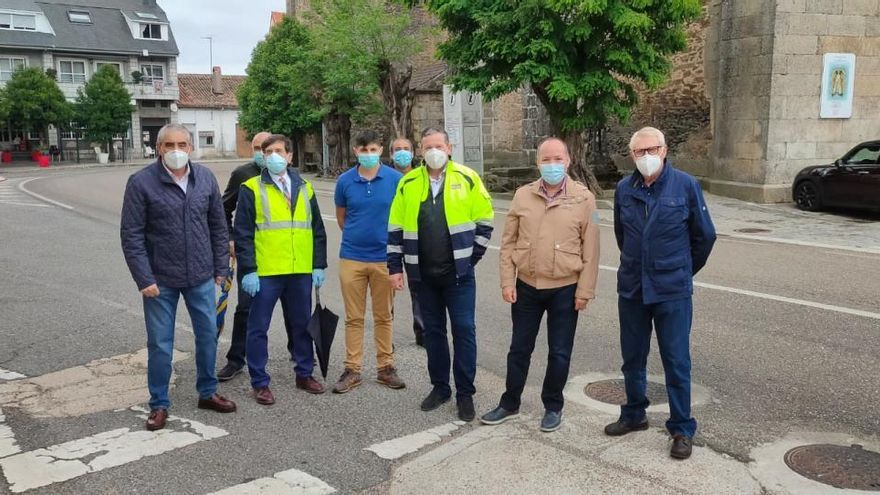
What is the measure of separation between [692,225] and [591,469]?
56.7 inches

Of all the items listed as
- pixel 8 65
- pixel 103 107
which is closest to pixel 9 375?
pixel 103 107

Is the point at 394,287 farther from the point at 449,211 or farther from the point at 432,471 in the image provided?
the point at 432,471

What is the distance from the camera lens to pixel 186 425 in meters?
4.95

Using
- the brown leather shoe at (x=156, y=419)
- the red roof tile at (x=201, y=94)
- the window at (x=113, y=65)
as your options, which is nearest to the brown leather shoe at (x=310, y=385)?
the brown leather shoe at (x=156, y=419)

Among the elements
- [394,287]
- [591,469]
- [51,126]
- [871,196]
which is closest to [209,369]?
[394,287]

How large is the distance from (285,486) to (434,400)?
4.56ft

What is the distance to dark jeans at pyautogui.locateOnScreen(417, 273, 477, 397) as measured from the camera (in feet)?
16.6

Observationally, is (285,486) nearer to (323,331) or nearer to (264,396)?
(264,396)

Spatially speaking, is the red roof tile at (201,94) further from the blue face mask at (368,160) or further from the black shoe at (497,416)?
the black shoe at (497,416)

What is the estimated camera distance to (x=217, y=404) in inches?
204

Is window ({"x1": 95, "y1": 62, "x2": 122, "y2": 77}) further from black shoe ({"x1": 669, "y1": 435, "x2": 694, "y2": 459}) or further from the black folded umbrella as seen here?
black shoe ({"x1": 669, "y1": 435, "x2": 694, "y2": 459})

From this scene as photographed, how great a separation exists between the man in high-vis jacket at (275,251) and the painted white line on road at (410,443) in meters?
1.07

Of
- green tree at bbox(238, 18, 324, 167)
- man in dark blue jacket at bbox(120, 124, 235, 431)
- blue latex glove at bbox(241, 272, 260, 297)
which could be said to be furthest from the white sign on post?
green tree at bbox(238, 18, 324, 167)

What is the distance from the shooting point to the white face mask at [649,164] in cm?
436
